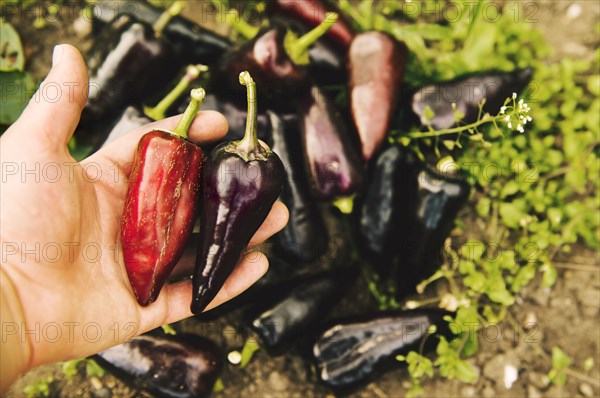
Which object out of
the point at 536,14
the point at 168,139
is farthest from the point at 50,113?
the point at 536,14

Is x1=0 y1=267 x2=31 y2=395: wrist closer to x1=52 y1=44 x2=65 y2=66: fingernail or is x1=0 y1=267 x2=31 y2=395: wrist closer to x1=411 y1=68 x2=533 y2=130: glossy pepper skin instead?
x1=52 y1=44 x2=65 y2=66: fingernail

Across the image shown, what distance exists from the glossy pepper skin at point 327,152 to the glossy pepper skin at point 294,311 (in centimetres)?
47

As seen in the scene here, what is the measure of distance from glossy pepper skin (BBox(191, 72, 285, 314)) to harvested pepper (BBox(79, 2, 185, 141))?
0.92 m

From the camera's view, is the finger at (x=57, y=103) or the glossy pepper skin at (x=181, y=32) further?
the glossy pepper skin at (x=181, y=32)

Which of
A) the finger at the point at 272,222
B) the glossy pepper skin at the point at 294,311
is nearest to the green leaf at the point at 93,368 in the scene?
the glossy pepper skin at the point at 294,311

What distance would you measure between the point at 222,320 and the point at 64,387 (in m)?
0.89

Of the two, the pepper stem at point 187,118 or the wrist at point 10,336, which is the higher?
the pepper stem at point 187,118

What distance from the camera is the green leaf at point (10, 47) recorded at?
10.7 feet

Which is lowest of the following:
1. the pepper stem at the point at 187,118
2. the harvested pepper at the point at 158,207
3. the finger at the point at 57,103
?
the harvested pepper at the point at 158,207

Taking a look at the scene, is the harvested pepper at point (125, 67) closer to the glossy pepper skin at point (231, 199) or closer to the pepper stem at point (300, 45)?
the pepper stem at point (300, 45)

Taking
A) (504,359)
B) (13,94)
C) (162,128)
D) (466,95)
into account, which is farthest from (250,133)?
(504,359)

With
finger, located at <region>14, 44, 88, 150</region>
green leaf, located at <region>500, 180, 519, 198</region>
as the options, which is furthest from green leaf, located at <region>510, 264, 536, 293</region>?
finger, located at <region>14, 44, 88, 150</region>

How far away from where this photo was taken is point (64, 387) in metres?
2.93

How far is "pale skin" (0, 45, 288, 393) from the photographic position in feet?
6.61
